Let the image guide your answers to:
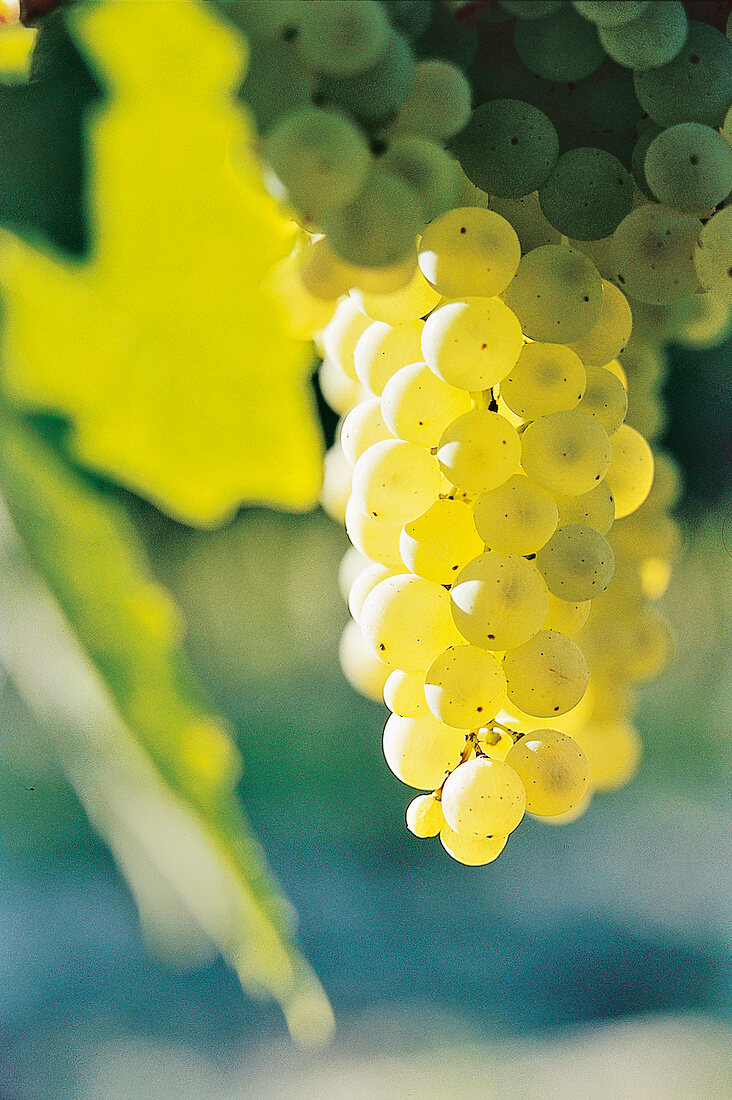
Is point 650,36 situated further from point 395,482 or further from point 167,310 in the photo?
point 167,310

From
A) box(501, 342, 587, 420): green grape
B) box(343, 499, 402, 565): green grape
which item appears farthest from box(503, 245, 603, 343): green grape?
box(343, 499, 402, 565): green grape

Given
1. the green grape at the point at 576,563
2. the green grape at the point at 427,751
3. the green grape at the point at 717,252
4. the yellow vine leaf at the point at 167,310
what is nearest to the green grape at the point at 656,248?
the green grape at the point at 717,252

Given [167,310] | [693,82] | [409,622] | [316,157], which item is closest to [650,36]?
[693,82]

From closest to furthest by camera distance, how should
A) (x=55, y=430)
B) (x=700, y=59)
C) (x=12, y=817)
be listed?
(x=700, y=59) < (x=55, y=430) < (x=12, y=817)

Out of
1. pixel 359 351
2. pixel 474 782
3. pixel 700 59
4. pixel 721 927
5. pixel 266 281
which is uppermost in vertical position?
pixel 700 59

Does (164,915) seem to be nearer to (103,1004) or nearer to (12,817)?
(103,1004)

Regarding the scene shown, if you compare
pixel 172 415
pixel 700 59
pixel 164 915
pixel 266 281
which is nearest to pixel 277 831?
pixel 164 915
